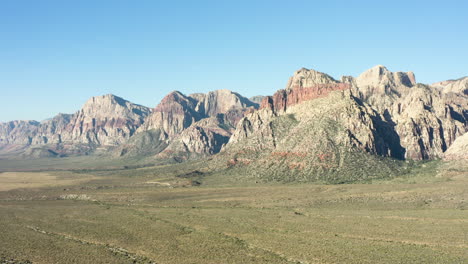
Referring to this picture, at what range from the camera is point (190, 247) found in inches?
3078

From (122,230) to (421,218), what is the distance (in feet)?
247

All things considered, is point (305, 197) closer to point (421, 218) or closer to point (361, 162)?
point (421, 218)

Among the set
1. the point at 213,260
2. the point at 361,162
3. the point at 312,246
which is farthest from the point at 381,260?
the point at 361,162

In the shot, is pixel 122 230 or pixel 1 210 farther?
pixel 1 210

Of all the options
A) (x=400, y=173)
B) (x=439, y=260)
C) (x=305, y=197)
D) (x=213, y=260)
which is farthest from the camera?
(x=400, y=173)

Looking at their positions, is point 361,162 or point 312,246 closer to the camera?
point 312,246

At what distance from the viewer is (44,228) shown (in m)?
97.9

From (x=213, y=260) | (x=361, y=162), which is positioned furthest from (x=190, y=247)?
(x=361, y=162)

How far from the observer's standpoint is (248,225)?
96438 millimetres

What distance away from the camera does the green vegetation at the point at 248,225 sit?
2817 inches

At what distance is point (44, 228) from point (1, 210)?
40436 millimetres

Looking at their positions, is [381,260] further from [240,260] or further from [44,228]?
[44,228]

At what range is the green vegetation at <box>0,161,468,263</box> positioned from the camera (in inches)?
2817

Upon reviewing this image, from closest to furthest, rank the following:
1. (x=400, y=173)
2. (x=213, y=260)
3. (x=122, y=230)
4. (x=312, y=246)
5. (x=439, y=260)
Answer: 1. (x=439, y=260)
2. (x=213, y=260)
3. (x=312, y=246)
4. (x=122, y=230)
5. (x=400, y=173)
